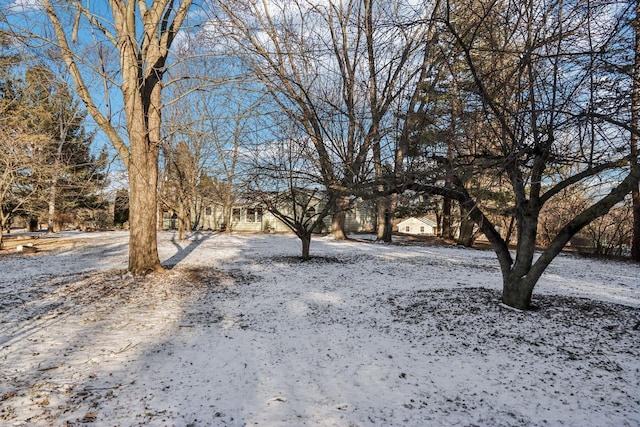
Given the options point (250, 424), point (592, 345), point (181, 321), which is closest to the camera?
point (250, 424)

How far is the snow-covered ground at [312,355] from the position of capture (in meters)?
2.60

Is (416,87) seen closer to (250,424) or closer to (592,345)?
(592,345)

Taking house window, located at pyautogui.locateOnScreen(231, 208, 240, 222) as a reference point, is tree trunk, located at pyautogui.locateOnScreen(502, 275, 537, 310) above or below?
below

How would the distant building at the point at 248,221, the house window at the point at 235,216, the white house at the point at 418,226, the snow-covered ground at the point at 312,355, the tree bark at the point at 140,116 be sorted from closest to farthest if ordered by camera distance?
the snow-covered ground at the point at 312,355 → the tree bark at the point at 140,116 → the distant building at the point at 248,221 → the house window at the point at 235,216 → the white house at the point at 418,226

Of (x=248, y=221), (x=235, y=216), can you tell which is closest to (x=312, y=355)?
(x=248, y=221)

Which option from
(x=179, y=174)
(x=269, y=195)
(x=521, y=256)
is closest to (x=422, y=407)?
(x=521, y=256)

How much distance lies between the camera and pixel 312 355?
146 inches

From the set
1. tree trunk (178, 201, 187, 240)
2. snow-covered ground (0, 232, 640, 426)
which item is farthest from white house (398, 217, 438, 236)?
snow-covered ground (0, 232, 640, 426)

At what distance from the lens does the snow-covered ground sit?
8.54 ft

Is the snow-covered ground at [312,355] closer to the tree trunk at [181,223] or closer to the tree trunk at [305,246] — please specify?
the tree trunk at [305,246]

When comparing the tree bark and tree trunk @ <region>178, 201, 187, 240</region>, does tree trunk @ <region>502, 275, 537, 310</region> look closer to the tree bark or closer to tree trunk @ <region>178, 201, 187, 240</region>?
the tree bark

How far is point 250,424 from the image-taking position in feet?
8.00

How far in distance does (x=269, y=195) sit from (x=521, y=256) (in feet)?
23.7

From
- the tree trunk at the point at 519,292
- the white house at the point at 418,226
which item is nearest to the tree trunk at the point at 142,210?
the tree trunk at the point at 519,292
